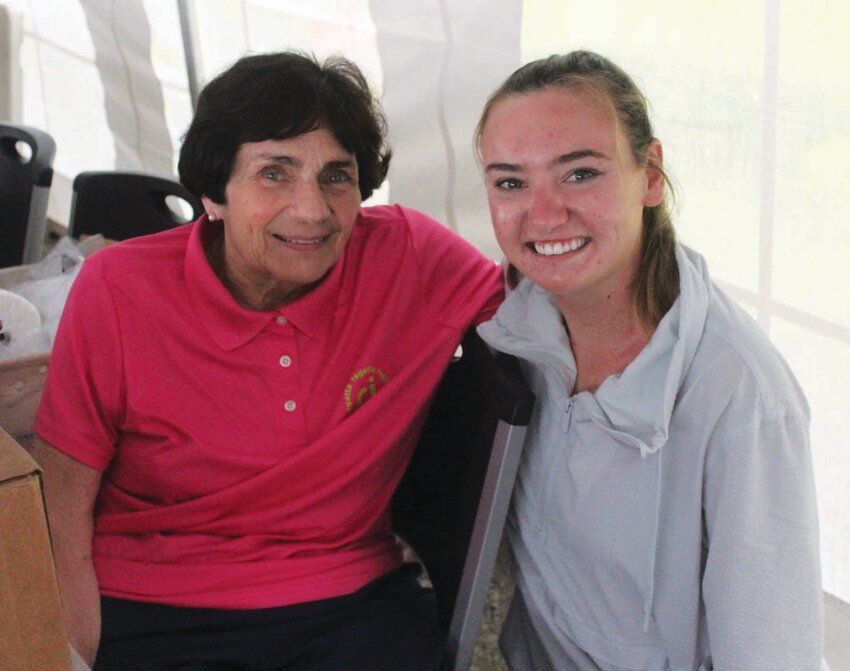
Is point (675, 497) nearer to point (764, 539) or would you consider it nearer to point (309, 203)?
point (764, 539)

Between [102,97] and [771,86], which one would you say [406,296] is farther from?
[102,97]

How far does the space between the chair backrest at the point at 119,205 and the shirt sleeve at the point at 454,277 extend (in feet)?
3.18

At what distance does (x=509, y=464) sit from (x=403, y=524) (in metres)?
0.43

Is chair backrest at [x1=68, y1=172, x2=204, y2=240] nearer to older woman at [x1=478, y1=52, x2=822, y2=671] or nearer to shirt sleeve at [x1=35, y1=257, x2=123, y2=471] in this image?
shirt sleeve at [x1=35, y1=257, x2=123, y2=471]

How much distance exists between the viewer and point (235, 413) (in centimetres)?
149

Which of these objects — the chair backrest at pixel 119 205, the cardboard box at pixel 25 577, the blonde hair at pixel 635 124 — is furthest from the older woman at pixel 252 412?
the chair backrest at pixel 119 205

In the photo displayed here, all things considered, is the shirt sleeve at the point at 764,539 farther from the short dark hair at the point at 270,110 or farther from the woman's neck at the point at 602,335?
the short dark hair at the point at 270,110

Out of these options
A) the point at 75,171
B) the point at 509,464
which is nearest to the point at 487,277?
the point at 509,464

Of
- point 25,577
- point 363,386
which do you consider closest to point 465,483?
point 363,386

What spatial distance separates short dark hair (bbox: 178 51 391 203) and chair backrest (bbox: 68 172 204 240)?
2.94 feet

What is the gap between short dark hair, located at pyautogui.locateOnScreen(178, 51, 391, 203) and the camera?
145 centimetres

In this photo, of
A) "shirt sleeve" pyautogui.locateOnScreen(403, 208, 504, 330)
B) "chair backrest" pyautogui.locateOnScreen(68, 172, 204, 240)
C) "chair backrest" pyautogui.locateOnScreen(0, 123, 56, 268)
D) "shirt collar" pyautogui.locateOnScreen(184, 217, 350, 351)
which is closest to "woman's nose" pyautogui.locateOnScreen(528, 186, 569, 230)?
"shirt sleeve" pyautogui.locateOnScreen(403, 208, 504, 330)

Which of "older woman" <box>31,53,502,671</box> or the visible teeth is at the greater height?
the visible teeth

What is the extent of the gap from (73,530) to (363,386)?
1.59 ft
